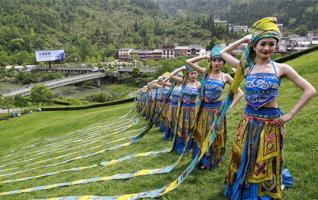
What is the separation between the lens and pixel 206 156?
572cm

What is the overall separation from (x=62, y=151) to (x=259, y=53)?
10.4 m

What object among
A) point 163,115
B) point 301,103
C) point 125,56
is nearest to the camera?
point 301,103

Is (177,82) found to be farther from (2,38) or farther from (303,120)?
(2,38)

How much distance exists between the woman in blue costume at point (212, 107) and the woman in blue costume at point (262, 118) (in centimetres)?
131

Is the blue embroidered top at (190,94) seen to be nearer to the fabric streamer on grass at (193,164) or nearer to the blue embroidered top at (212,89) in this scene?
the blue embroidered top at (212,89)

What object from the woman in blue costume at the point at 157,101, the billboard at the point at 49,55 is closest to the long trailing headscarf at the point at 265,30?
the woman in blue costume at the point at 157,101

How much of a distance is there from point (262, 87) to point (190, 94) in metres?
3.03

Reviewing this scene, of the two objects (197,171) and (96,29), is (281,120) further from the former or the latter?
(96,29)

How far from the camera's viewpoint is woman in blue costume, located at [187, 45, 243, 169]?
18.0 feet

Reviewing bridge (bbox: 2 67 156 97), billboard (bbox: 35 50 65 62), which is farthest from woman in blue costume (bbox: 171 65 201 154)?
billboard (bbox: 35 50 65 62)

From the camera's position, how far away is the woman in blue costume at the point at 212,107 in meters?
5.48

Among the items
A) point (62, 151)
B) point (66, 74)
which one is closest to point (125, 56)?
point (66, 74)

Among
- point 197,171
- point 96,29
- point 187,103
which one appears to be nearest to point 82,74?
point 187,103

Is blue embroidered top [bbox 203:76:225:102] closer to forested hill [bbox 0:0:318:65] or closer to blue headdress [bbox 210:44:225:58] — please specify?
blue headdress [bbox 210:44:225:58]
